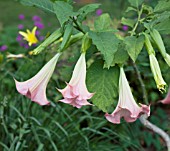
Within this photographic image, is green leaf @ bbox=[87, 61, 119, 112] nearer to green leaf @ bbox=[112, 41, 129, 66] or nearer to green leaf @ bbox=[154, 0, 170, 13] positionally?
green leaf @ bbox=[112, 41, 129, 66]

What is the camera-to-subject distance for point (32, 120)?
3260 millimetres

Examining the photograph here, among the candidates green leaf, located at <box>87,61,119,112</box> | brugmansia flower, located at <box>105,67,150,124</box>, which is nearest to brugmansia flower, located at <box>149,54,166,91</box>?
brugmansia flower, located at <box>105,67,150,124</box>

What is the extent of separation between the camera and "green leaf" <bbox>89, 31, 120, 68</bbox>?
192 centimetres

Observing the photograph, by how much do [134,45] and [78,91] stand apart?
304 millimetres

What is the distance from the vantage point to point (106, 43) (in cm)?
195

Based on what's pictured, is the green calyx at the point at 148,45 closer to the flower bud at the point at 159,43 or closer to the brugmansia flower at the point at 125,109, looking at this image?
the flower bud at the point at 159,43

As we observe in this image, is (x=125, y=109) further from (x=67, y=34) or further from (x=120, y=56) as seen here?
(x=67, y=34)

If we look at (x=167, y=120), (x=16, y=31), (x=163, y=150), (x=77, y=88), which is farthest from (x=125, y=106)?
(x=16, y=31)

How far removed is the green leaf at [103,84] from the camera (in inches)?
84.7

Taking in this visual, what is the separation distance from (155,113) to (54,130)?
5.07 feet

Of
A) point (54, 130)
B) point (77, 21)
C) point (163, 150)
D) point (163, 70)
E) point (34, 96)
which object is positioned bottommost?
point (163, 150)

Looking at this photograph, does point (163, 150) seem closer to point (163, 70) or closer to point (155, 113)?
point (155, 113)

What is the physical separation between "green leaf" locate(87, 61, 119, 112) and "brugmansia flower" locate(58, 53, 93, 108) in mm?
164

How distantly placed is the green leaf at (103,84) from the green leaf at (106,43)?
211 millimetres
